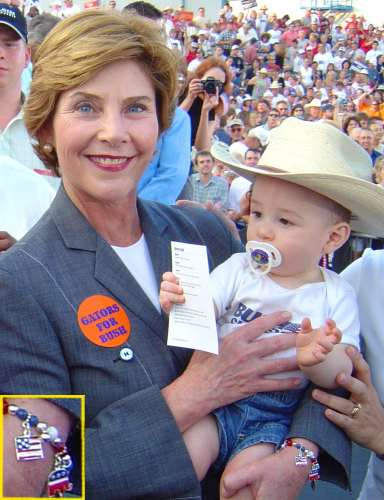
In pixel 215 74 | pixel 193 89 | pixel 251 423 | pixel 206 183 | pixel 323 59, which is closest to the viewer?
pixel 251 423

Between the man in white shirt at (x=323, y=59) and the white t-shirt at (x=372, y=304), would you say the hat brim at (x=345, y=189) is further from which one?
the man in white shirt at (x=323, y=59)

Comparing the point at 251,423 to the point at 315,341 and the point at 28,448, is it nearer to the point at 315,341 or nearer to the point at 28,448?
the point at 315,341

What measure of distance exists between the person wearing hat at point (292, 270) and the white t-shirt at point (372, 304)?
130 mm

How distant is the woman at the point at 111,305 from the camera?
5.05 feet

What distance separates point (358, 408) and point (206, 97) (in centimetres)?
367

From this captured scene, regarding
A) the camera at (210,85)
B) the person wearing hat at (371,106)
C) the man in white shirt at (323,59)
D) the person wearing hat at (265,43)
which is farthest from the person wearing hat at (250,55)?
the camera at (210,85)

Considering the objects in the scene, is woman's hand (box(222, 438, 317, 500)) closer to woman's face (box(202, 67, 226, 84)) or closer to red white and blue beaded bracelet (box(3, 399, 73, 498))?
red white and blue beaded bracelet (box(3, 399, 73, 498))

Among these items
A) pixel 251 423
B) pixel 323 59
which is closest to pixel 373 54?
pixel 323 59

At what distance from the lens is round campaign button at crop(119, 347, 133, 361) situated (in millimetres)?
1610

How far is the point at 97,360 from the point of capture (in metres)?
1.57

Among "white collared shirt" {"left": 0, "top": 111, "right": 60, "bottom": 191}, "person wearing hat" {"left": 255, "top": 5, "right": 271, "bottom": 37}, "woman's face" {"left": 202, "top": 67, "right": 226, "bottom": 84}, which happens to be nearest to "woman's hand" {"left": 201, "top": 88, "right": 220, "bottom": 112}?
"woman's face" {"left": 202, "top": 67, "right": 226, "bottom": 84}

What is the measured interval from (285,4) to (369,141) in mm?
24510

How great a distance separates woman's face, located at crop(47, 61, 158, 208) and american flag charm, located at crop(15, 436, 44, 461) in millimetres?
605

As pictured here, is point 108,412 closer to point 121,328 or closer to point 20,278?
point 121,328
